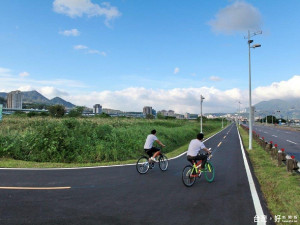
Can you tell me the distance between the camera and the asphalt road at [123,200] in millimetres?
5254

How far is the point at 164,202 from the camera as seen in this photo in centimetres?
642

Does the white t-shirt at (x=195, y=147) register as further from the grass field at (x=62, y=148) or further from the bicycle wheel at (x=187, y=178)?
the grass field at (x=62, y=148)

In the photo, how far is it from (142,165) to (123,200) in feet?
12.6

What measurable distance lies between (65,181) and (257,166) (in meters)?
9.35

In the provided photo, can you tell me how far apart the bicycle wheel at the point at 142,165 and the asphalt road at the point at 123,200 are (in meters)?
0.36

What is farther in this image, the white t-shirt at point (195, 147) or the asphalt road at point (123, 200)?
the white t-shirt at point (195, 147)

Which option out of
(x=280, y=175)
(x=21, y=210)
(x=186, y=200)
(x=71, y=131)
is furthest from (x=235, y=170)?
(x=71, y=131)

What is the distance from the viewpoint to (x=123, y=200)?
6555 mm

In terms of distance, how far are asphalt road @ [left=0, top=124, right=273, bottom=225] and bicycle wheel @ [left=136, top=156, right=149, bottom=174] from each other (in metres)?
0.36

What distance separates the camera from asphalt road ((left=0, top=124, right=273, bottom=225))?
5.25 m

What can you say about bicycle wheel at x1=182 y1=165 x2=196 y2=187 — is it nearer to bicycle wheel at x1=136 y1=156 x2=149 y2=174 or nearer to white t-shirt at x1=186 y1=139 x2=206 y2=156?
white t-shirt at x1=186 y1=139 x2=206 y2=156

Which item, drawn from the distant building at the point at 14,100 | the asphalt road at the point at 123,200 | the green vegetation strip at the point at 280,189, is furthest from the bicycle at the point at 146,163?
the distant building at the point at 14,100

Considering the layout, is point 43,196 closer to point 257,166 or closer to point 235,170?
point 235,170

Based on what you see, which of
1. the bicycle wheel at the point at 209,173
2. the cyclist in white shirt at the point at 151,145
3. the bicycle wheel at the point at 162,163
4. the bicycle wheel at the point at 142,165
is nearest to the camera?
the bicycle wheel at the point at 209,173
